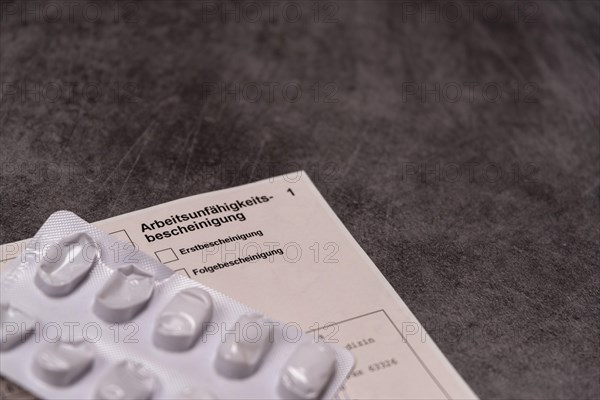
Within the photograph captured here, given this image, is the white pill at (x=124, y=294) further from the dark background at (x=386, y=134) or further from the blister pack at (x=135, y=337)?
the dark background at (x=386, y=134)

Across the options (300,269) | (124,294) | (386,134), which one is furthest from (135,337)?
(386,134)

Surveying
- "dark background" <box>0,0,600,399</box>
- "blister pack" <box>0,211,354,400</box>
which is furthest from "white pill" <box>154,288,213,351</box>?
"dark background" <box>0,0,600,399</box>

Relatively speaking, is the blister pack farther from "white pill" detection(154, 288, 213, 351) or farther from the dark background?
the dark background

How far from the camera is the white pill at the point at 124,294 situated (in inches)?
21.6

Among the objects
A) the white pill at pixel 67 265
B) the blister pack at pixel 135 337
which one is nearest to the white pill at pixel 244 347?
the blister pack at pixel 135 337

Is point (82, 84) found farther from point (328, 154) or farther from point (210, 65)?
point (328, 154)

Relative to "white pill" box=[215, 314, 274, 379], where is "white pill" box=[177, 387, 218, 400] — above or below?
below

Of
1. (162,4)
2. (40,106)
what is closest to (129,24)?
(162,4)

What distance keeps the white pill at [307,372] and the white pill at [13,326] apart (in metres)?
0.18

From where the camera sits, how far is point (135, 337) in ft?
1.79

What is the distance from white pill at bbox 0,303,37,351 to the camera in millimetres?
519

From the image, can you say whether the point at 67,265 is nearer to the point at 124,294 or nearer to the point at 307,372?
the point at 124,294

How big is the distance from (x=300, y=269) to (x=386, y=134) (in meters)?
0.26

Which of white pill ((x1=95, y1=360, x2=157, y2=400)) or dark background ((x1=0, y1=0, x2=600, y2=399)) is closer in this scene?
white pill ((x1=95, y1=360, x2=157, y2=400))
